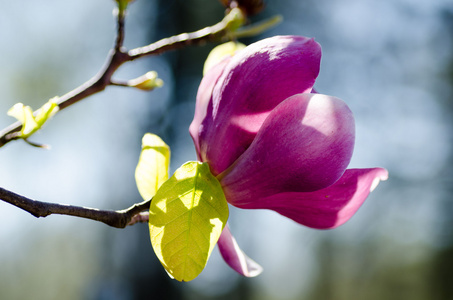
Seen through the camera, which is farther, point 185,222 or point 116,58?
point 116,58

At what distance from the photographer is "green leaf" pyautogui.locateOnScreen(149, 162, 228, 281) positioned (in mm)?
201

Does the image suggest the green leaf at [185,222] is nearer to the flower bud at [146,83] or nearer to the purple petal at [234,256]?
the purple petal at [234,256]

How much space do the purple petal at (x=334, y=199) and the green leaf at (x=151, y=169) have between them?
0.05 metres

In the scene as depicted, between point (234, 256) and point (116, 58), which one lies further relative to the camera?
point (116, 58)

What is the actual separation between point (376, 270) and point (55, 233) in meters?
4.09

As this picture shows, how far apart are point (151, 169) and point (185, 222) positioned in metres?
0.05

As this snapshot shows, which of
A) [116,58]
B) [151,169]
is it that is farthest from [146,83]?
[151,169]

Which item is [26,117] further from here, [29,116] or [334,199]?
[334,199]

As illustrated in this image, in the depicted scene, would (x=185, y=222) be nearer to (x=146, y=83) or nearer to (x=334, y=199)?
(x=334, y=199)

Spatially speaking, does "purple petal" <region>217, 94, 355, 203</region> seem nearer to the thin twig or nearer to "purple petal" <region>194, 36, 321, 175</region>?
"purple petal" <region>194, 36, 321, 175</region>

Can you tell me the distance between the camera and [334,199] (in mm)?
234

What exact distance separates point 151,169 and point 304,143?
0.29 feet

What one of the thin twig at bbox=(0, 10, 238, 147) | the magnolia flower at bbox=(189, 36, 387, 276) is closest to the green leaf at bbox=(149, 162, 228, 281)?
the magnolia flower at bbox=(189, 36, 387, 276)

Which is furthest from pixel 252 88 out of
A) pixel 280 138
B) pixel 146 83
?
pixel 146 83
